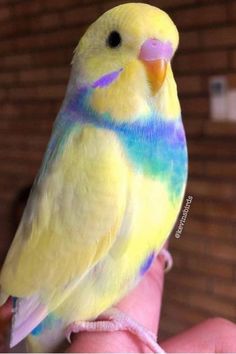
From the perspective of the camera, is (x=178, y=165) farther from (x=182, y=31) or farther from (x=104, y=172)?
(x=182, y=31)

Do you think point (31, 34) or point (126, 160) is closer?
point (126, 160)

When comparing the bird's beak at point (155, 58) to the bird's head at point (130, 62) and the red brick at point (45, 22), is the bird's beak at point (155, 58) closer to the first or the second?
the bird's head at point (130, 62)

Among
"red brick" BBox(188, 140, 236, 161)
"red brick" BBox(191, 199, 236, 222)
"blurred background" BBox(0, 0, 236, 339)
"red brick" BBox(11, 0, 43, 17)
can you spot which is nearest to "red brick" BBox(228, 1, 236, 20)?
"blurred background" BBox(0, 0, 236, 339)

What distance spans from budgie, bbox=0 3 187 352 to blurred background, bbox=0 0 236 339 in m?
0.17

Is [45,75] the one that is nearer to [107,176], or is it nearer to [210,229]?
[210,229]

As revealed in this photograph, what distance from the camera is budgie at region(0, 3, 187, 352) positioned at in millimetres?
459

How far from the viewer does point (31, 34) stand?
5.10 ft

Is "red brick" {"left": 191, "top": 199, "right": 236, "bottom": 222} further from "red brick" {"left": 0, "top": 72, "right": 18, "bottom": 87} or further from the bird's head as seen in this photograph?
"red brick" {"left": 0, "top": 72, "right": 18, "bottom": 87}

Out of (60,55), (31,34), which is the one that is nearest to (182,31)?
(60,55)

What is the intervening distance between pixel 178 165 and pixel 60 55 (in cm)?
110

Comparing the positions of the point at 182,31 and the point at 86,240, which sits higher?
the point at 182,31

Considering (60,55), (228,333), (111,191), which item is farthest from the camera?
(60,55)

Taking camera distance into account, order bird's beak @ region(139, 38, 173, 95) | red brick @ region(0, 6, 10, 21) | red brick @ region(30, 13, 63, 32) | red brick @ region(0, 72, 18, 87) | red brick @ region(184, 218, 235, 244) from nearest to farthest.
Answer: bird's beak @ region(139, 38, 173, 95) → red brick @ region(184, 218, 235, 244) → red brick @ region(30, 13, 63, 32) → red brick @ region(0, 6, 10, 21) → red brick @ region(0, 72, 18, 87)

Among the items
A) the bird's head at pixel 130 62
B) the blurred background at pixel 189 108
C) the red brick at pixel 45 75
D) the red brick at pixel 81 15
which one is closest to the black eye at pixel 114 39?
the bird's head at pixel 130 62
